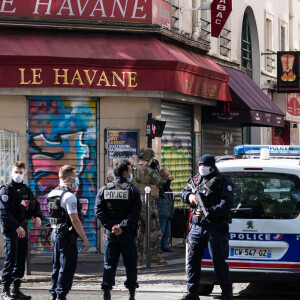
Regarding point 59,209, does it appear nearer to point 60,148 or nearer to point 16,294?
point 16,294

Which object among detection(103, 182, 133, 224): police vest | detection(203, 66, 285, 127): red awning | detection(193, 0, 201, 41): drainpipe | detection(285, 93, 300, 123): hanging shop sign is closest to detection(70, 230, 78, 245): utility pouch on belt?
detection(103, 182, 133, 224): police vest

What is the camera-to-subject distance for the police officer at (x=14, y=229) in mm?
10961

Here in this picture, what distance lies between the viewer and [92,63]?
15.8 meters

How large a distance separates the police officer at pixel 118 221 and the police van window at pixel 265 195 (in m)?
1.31

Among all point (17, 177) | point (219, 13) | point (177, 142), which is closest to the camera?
point (17, 177)

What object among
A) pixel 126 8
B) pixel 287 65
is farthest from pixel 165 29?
pixel 287 65

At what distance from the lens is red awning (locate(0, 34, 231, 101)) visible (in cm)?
→ 1540

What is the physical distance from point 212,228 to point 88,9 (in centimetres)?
751

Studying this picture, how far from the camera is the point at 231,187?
10008 millimetres

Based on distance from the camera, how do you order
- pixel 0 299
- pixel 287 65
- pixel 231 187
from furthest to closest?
pixel 287 65 < pixel 0 299 < pixel 231 187

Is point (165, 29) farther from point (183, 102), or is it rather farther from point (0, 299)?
point (0, 299)

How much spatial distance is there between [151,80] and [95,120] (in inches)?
53.1

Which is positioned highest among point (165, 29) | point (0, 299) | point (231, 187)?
Result: point (165, 29)

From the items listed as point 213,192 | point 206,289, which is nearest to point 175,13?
point 206,289
